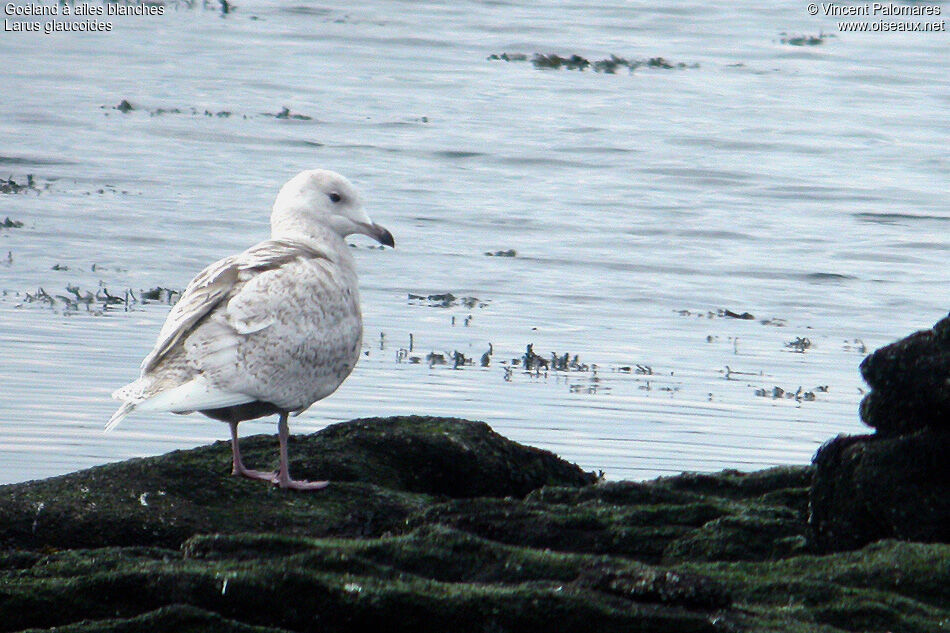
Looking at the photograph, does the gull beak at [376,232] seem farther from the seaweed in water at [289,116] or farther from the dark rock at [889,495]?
the seaweed in water at [289,116]

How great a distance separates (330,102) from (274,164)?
478cm

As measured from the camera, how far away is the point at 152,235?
1541 cm

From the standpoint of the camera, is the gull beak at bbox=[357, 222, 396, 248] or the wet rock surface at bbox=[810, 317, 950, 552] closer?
the wet rock surface at bbox=[810, 317, 950, 552]

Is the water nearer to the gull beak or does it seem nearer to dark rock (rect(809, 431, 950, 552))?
the gull beak

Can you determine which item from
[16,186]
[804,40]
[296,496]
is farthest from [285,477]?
[804,40]

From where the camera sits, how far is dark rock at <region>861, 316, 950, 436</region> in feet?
19.1

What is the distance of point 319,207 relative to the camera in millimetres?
7832

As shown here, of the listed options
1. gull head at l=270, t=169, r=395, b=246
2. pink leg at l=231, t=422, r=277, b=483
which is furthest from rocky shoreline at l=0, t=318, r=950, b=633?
gull head at l=270, t=169, r=395, b=246

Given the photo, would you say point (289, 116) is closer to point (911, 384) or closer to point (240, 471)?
point (240, 471)

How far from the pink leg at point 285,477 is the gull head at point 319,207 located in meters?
1.21

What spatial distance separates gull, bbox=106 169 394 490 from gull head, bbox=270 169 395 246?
1.06ft

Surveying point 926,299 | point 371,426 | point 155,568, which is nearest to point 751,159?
point 926,299

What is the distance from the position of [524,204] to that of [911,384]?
12.7m

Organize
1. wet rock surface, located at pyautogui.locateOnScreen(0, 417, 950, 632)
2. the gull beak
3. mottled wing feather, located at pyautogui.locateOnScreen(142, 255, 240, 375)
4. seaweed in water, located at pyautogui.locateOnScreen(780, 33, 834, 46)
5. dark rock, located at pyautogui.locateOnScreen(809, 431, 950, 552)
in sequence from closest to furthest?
wet rock surface, located at pyautogui.locateOnScreen(0, 417, 950, 632) < dark rock, located at pyautogui.locateOnScreen(809, 431, 950, 552) < mottled wing feather, located at pyautogui.locateOnScreen(142, 255, 240, 375) < the gull beak < seaweed in water, located at pyautogui.locateOnScreen(780, 33, 834, 46)
